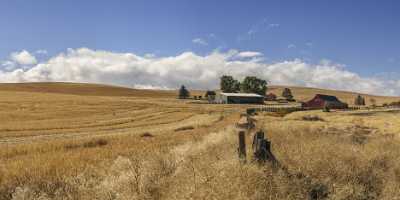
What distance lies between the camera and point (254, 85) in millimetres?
132250

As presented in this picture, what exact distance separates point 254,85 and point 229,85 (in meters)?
10.3

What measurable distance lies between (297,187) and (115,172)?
4.57m

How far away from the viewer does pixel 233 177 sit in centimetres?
712

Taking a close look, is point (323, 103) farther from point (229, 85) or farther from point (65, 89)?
point (65, 89)

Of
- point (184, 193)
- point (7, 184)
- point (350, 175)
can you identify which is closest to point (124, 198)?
point (184, 193)

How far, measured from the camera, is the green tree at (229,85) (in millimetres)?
137750

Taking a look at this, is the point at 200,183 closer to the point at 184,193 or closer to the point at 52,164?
the point at 184,193

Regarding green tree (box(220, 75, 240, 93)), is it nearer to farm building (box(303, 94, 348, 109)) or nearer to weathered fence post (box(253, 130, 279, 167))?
farm building (box(303, 94, 348, 109))

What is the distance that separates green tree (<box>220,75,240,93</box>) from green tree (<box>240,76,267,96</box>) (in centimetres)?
348

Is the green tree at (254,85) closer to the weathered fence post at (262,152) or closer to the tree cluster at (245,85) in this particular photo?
the tree cluster at (245,85)

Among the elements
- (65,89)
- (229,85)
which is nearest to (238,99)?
(229,85)

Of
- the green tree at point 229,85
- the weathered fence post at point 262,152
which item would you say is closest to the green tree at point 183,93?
the green tree at point 229,85

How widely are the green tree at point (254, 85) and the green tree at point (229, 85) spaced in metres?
3.48

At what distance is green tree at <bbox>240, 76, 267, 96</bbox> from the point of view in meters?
131
